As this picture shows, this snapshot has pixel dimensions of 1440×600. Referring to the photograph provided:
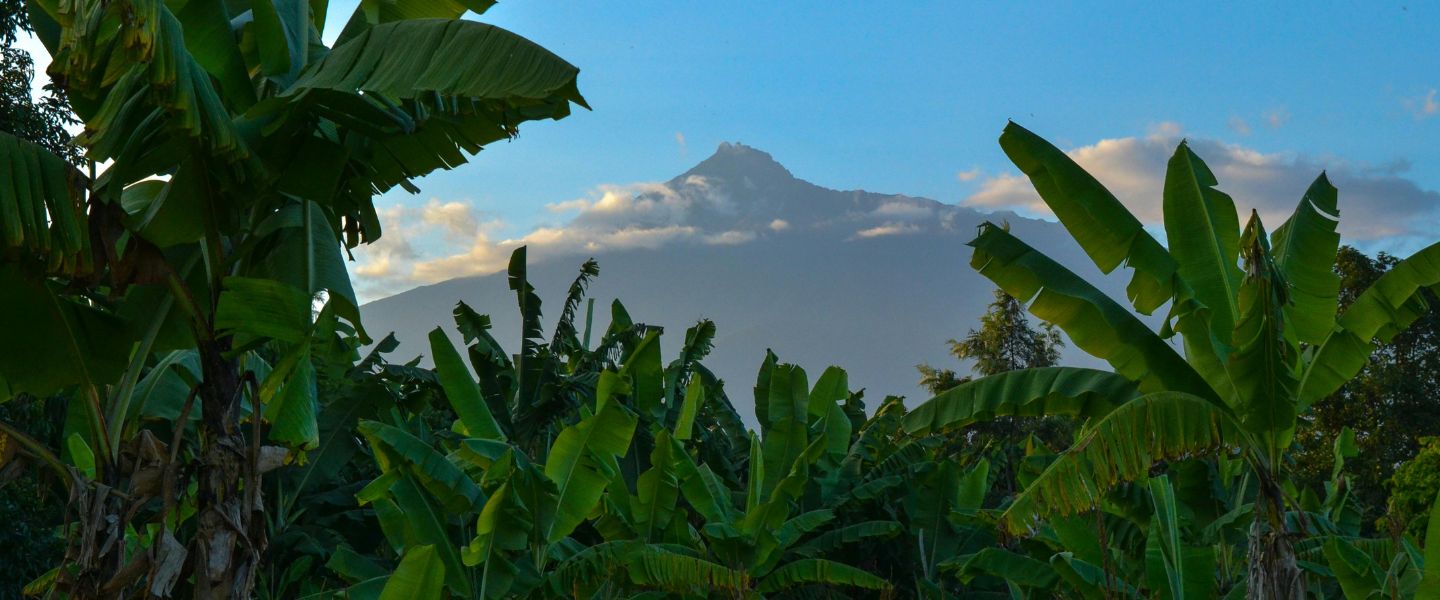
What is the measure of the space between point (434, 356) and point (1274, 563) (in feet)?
22.4

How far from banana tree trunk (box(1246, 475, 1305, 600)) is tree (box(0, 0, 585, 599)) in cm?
480

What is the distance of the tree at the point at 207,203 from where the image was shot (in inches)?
191

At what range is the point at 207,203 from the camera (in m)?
5.35

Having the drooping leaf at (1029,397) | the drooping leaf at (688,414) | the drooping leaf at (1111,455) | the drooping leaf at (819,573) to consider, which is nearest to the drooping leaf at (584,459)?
the drooping leaf at (688,414)

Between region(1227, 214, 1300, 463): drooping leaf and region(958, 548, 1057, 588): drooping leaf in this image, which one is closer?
region(1227, 214, 1300, 463): drooping leaf

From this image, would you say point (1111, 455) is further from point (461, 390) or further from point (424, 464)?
point (461, 390)

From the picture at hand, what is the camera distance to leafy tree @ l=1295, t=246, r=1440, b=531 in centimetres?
2355

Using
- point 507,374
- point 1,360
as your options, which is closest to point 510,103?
point 1,360

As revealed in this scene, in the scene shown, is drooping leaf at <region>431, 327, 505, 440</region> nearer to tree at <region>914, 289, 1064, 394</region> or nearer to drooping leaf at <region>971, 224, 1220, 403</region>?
drooping leaf at <region>971, 224, 1220, 403</region>

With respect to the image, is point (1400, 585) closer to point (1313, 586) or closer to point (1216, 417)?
point (1313, 586)

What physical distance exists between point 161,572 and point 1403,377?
987 inches

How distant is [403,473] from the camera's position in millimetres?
10539

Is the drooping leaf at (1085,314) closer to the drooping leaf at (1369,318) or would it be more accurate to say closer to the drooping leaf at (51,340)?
the drooping leaf at (1369,318)

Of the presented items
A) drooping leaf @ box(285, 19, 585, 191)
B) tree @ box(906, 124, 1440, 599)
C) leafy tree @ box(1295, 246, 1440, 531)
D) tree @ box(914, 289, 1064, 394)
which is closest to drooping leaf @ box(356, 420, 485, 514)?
drooping leaf @ box(285, 19, 585, 191)
